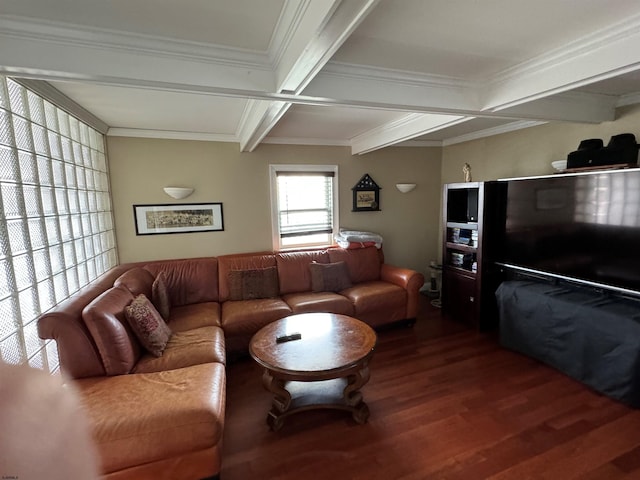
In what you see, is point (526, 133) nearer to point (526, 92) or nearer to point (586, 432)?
point (526, 92)

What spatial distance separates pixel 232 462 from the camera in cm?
177

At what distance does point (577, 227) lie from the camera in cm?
257

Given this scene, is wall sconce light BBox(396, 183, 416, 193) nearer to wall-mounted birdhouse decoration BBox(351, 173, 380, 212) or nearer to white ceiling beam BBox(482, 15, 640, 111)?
wall-mounted birdhouse decoration BBox(351, 173, 380, 212)

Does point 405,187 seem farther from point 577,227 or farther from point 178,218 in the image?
point 178,218

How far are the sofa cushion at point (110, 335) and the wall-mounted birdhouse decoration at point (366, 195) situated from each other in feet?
10.0

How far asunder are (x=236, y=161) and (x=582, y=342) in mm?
3777

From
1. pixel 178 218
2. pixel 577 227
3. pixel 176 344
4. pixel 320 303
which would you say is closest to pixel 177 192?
pixel 178 218

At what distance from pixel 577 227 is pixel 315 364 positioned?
248 centimetres

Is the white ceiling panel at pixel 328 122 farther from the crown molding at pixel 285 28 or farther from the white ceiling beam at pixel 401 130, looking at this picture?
the crown molding at pixel 285 28

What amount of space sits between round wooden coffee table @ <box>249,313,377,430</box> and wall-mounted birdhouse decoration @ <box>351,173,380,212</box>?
215 centimetres

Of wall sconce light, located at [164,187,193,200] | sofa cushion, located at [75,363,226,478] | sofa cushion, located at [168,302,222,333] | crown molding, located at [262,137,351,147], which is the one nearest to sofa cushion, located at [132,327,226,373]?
sofa cushion, located at [168,302,222,333]

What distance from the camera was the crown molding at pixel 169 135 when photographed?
10.5 feet

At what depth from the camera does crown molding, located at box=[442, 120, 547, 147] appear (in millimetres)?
3303

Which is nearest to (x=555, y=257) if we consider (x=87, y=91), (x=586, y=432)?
(x=586, y=432)
